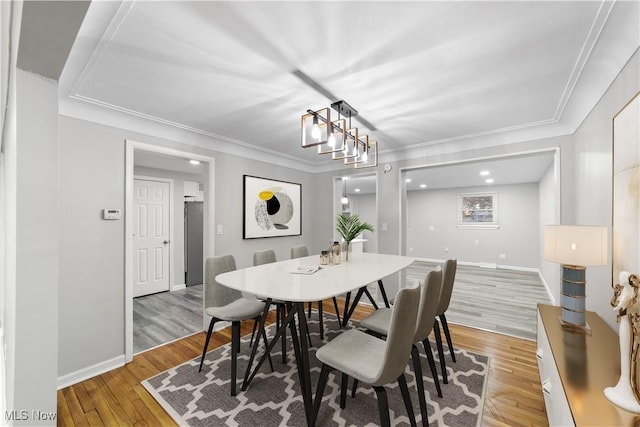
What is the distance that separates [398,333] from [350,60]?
1.64 metres

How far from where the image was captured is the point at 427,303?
170cm

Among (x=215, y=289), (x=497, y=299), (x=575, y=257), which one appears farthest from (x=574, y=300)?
(x=497, y=299)

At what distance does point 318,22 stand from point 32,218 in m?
1.68

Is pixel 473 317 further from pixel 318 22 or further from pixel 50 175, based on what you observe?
pixel 50 175

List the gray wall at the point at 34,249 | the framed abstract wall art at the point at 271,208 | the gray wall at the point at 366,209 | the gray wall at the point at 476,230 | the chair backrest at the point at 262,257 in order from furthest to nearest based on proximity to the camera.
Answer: the gray wall at the point at 366,209
the gray wall at the point at 476,230
the framed abstract wall art at the point at 271,208
the chair backrest at the point at 262,257
the gray wall at the point at 34,249

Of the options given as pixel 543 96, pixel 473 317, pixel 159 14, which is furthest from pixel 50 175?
pixel 473 317

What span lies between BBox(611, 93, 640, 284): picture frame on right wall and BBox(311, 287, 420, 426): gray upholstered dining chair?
1110 millimetres

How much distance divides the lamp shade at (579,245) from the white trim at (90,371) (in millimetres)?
3695

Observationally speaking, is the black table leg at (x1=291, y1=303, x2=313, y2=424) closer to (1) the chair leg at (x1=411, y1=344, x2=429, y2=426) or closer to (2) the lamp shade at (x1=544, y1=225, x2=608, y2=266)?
(1) the chair leg at (x1=411, y1=344, x2=429, y2=426)

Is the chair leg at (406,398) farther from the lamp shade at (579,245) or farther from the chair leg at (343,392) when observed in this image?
the lamp shade at (579,245)

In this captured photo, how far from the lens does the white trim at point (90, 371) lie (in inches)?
84.5

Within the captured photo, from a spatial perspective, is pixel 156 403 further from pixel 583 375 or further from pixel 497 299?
pixel 497 299

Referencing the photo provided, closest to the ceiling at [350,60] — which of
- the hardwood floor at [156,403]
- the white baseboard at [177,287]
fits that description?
the hardwood floor at [156,403]

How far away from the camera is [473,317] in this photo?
3592 mm
